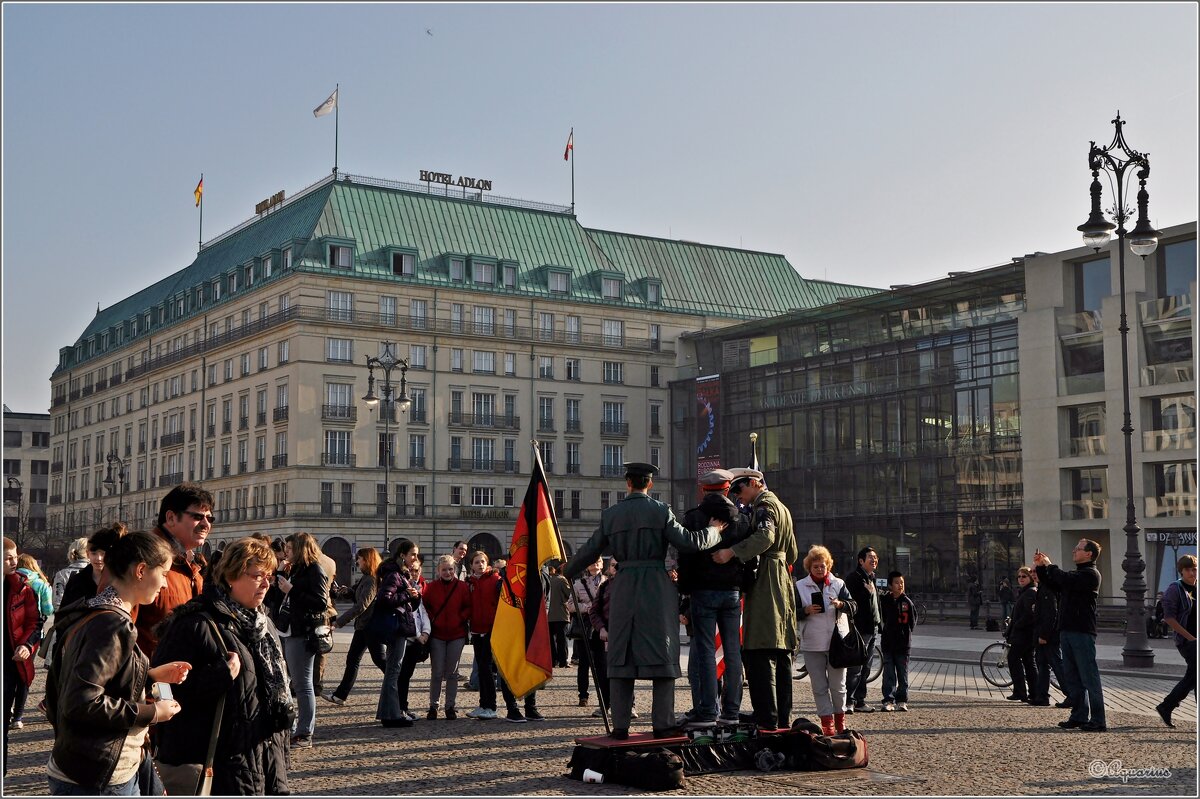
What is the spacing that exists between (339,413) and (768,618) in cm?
7305

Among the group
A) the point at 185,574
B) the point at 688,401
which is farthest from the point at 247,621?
the point at 688,401

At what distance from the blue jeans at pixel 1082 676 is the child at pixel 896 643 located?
2337mm

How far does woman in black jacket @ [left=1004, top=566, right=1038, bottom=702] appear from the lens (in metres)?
17.9

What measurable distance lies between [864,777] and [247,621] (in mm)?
5959

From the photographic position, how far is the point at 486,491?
8650cm

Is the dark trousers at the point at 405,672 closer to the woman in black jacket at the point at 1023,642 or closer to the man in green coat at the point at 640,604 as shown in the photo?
the man in green coat at the point at 640,604

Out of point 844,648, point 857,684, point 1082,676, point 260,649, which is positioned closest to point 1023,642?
point 857,684

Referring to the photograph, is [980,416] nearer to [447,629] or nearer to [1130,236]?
[1130,236]

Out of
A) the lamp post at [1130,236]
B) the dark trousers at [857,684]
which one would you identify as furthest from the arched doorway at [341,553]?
the dark trousers at [857,684]

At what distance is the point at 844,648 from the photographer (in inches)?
516

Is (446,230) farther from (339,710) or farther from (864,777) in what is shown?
(864,777)

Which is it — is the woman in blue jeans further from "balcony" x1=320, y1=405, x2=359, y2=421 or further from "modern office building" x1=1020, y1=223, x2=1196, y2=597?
"balcony" x1=320, y1=405, x2=359, y2=421

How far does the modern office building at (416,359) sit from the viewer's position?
8275 cm

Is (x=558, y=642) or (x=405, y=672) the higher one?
(x=405, y=672)
